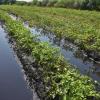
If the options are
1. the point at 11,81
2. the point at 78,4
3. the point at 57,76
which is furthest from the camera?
→ the point at 78,4

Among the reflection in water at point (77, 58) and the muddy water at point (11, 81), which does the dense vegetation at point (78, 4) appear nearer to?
the reflection in water at point (77, 58)

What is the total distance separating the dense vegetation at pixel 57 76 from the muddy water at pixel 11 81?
2.12 feet

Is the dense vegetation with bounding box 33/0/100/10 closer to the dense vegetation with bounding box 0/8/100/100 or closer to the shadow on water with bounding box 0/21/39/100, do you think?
the shadow on water with bounding box 0/21/39/100

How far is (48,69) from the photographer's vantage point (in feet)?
31.0

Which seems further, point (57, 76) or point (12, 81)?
point (12, 81)

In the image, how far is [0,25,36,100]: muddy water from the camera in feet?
28.9

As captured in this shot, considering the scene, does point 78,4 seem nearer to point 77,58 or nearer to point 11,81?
point 77,58

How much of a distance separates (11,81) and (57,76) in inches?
97.2

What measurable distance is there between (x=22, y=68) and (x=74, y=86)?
464cm

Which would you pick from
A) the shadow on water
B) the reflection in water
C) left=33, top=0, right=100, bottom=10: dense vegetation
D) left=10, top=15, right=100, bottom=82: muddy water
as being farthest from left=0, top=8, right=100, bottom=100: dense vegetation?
left=33, top=0, right=100, bottom=10: dense vegetation

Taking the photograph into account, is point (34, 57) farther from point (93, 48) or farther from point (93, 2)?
point (93, 2)

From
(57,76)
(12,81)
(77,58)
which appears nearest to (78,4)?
(77,58)

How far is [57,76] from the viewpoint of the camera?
8.15m

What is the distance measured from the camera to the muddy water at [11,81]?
28.9 ft
